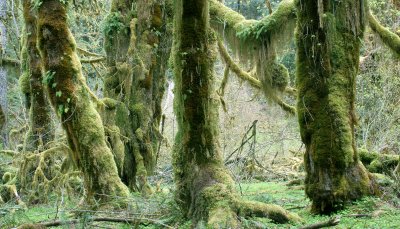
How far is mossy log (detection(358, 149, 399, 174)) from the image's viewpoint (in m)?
12.1

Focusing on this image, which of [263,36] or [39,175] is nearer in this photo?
[39,175]

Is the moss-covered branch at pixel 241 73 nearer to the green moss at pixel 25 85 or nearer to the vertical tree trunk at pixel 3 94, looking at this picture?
the green moss at pixel 25 85

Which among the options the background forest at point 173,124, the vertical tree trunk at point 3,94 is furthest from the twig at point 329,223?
the vertical tree trunk at point 3,94

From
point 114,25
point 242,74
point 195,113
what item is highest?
point 114,25

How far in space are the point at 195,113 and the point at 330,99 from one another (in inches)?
98.8

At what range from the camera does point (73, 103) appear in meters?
7.93

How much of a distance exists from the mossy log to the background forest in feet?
0.11

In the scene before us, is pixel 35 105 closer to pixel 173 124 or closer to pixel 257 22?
pixel 173 124

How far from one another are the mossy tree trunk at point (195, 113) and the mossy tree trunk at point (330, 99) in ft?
4.55

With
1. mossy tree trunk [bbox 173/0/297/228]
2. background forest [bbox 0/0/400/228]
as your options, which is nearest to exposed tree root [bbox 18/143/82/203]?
background forest [bbox 0/0/400/228]

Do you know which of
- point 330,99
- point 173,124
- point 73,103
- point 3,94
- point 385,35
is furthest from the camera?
point 3,94

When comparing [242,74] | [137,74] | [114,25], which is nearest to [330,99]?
[137,74]

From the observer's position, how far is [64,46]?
807cm

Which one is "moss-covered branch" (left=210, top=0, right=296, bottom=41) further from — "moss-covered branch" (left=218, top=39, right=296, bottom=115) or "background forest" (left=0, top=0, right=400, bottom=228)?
"moss-covered branch" (left=218, top=39, right=296, bottom=115)
